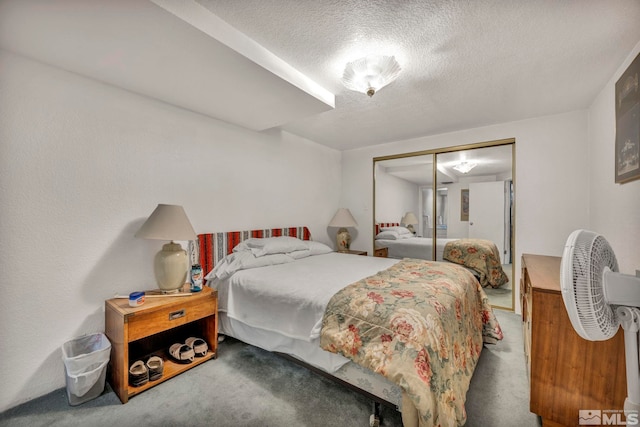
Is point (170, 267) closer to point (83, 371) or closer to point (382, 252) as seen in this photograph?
point (83, 371)

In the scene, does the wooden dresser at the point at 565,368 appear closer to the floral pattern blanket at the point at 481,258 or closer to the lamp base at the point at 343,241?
the floral pattern blanket at the point at 481,258

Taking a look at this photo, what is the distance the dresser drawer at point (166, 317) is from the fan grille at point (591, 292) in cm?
228

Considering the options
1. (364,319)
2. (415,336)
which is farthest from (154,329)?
(415,336)

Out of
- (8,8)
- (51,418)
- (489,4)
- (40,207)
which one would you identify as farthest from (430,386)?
(8,8)

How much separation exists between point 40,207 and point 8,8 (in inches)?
45.0

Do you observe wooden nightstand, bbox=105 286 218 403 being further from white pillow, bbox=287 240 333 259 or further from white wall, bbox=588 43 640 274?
white wall, bbox=588 43 640 274

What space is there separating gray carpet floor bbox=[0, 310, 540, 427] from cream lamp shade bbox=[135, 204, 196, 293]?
2.44ft

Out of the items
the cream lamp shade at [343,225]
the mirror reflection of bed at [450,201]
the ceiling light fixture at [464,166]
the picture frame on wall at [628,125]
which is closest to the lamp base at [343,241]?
the cream lamp shade at [343,225]

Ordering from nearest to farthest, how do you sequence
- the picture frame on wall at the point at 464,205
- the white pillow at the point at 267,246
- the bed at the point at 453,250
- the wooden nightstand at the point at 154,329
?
the wooden nightstand at the point at 154,329 → the white pillow at the point at 267,246 → the bed at the point at 453,250 → the picture frame on wall at the point at 464,205

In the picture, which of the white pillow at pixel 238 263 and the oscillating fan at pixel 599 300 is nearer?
the oscillating fan at pixel 599 300

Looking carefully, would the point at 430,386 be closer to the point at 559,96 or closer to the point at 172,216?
the point at 172,216

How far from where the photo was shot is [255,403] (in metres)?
1.67

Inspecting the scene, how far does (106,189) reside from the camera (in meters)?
2.01

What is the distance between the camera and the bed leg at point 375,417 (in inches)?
57.4
